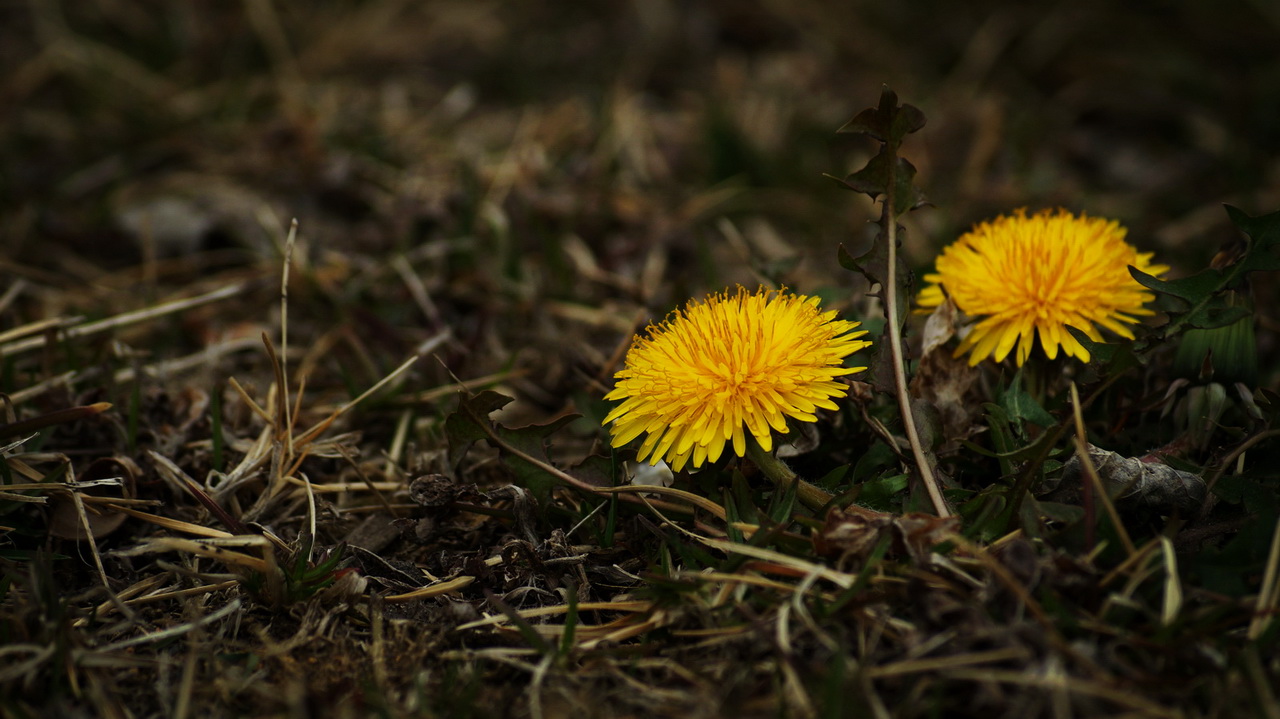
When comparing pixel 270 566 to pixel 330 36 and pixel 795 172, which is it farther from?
pixel 330 36

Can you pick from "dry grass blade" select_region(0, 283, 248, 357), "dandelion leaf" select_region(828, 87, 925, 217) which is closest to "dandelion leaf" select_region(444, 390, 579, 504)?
"dandelion leaf" select_region(828, 87, 925, 217)

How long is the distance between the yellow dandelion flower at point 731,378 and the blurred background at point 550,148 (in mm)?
602

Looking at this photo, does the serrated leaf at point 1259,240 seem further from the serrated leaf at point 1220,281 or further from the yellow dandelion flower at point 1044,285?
the yellow dandelion flower at point 1044,285

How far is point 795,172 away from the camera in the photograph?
363cm

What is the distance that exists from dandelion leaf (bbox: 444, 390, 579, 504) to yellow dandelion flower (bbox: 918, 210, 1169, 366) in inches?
35.3

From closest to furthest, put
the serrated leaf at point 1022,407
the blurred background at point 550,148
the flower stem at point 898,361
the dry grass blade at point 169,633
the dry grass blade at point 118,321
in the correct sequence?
the dry grass blade at point 169,633 → the flower stem at point 898,361 → the serrated leaf at point 1022,407 → the dry grass blade at point 118,321 → the blurred background at point 550,148

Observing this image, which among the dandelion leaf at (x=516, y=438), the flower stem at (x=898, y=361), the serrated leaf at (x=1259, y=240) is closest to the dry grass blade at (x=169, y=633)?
the dandelion leaf at (x=516, y=438)

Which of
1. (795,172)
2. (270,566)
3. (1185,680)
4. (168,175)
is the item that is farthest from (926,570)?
(168,175)

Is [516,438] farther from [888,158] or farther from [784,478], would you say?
[888,158]

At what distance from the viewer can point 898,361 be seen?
1803 millimetres

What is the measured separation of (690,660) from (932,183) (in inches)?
109

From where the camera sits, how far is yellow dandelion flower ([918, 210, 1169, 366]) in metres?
1.76

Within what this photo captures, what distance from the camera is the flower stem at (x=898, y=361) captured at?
5.52 feet

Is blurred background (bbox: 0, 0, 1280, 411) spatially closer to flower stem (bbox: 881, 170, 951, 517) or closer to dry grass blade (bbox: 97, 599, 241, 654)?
flower stem (bbox: 881, 170, 951, 517)
